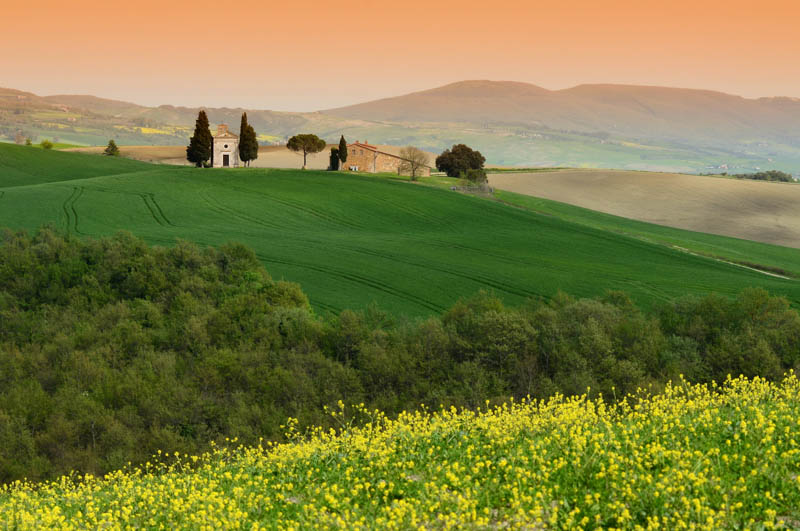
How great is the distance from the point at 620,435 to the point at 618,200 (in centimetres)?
11588

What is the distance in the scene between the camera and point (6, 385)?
32469 mm

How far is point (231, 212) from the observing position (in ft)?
257

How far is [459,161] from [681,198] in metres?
42.8

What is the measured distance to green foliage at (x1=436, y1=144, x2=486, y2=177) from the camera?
4892 inches

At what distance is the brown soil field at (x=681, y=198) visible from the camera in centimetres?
10069

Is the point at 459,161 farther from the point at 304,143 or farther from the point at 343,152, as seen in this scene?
the point at 304,143

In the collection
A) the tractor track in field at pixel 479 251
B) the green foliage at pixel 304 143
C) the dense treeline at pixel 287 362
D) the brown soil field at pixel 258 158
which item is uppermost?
the green foliage at pixel 304 143

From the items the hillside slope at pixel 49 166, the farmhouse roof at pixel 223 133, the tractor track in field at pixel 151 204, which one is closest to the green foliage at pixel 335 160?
the farmhouse roof at pixel 223 133

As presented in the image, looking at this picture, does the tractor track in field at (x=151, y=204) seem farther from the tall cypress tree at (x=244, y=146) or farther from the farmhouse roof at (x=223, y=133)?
the farmhouse roof at (x=223, y=133)

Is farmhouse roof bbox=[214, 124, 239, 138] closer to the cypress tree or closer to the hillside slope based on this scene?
the cypress tree

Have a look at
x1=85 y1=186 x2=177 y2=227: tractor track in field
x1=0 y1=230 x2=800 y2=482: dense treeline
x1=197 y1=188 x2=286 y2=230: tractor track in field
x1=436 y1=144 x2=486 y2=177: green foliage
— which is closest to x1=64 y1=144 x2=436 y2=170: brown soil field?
x1=436 y1=144 x2=486 y2=177: green foliage

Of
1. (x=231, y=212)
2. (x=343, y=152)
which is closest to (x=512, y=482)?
(x=231, y=212)

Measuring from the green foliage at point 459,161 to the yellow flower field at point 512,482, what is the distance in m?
111

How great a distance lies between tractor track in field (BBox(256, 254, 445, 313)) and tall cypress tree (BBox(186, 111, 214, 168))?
58.8 meters
